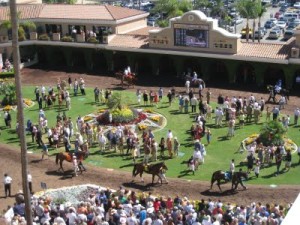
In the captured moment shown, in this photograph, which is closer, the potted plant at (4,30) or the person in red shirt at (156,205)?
the person in red shirt at (156,205)

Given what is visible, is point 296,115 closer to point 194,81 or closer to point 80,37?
point 194,81

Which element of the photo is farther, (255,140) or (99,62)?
(99,62)

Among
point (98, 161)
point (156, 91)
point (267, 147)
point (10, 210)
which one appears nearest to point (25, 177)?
point (10, 210)

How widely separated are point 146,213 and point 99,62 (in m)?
32.1

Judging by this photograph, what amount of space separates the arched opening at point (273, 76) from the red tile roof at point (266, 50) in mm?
1537

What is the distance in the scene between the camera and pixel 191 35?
44844mm

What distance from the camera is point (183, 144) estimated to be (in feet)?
108

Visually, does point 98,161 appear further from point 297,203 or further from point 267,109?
point 297,203

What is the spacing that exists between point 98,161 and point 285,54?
63.5 feet

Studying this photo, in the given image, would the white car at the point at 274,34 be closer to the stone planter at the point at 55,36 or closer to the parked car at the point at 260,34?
the parked car at the point at 260,34

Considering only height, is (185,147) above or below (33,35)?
below

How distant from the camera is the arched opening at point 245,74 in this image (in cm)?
4488

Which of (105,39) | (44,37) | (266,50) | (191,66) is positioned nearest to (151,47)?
(191,66)

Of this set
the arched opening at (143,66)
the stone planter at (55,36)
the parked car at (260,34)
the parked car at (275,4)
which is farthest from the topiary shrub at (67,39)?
the parked car at (275,4)
